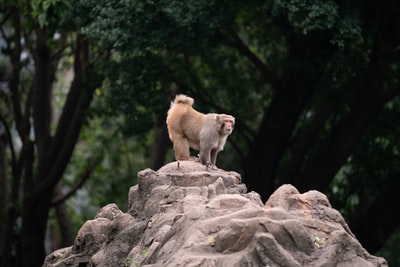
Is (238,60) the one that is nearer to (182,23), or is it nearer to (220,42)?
(220,42)

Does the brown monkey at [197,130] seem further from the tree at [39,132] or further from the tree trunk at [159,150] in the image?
the tree trunk at [159,150]

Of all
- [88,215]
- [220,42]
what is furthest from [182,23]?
[88,215]

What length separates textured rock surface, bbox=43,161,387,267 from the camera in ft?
23.6

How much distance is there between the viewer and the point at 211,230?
7.41 m

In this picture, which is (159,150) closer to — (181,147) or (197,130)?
(181,147)

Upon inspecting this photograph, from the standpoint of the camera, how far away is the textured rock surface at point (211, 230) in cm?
719

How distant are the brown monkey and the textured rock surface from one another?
1.19 m

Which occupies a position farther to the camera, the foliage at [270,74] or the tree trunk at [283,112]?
the tree trunk at [283,112]

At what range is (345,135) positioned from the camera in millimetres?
15328

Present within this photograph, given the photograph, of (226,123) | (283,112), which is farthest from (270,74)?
(226,123)

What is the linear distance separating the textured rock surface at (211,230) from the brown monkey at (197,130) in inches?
46.7

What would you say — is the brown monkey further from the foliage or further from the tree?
the tree

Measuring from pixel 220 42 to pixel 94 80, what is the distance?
Result: 2.35 metres

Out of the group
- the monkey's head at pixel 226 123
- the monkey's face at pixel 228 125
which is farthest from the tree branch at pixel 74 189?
the monkey's face at pixel 228 125
